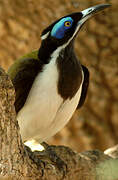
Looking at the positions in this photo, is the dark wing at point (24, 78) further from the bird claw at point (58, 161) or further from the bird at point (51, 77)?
the bird claw at point (58, 161)

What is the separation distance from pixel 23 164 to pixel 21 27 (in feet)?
8.47

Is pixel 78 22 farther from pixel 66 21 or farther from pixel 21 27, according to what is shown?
pixel 21 27

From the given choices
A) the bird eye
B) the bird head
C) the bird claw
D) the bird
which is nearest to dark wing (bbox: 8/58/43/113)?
the bird

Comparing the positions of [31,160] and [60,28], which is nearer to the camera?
[31,160]

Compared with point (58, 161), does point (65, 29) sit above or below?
above

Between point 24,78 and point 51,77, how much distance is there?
6.7 inches

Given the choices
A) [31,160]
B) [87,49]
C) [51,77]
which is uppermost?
[87,49]

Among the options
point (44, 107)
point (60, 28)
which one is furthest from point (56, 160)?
point (60, 28)

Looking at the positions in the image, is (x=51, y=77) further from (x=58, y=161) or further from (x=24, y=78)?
(x=58, y=161)

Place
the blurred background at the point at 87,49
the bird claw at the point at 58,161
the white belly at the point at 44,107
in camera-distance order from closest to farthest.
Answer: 1. the bird claw at the point at 58,161
2. the white belly at the point at 44,107
3. the blurred background at the point at 87,49

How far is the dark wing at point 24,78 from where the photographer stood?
2.82m

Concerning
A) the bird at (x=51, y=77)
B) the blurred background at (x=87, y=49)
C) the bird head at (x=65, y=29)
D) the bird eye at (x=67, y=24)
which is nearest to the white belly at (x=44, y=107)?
the bird at (x=51, y=77)

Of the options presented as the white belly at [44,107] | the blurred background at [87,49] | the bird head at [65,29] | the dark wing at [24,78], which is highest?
the blurred background at [87,49]

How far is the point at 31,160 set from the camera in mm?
2316
